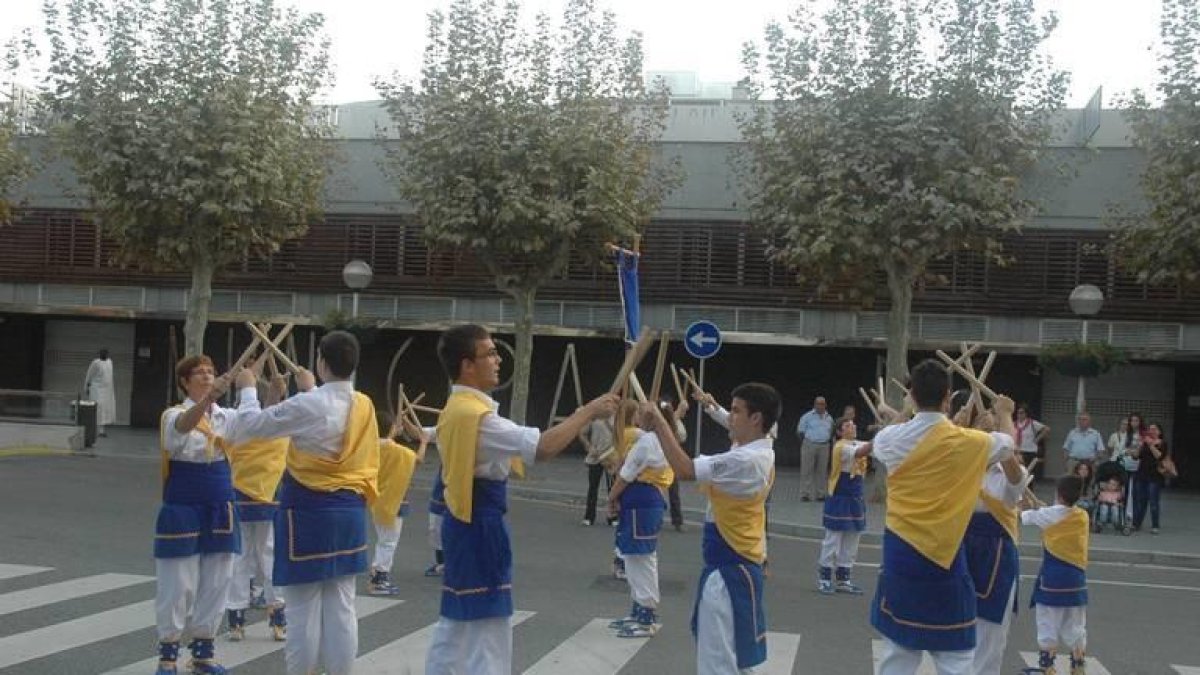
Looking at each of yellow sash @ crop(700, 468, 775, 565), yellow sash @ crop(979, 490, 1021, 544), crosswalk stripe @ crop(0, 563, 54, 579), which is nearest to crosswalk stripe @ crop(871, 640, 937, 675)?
yellow sash @ crop(979, 490, 1021, 544)

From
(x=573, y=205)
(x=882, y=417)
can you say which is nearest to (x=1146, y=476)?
(x=573, y=205)

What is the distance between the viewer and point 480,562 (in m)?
6.22

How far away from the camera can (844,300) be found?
2500cm

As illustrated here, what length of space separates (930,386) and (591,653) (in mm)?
3538

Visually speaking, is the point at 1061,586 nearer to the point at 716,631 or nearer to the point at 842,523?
the point at 842,523

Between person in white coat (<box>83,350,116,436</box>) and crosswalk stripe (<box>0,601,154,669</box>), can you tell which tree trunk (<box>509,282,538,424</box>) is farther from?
crosswalk stripe (<box>0,601,154,669</box>)

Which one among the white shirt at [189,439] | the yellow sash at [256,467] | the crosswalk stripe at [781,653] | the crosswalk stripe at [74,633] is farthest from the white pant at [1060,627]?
the crosswalk stripe at [74,633]

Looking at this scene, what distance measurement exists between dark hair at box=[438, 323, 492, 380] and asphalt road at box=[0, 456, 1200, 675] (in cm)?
275

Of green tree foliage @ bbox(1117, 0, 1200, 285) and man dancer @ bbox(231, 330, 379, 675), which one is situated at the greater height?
green tree foliage @ bbox(1117, 0, 1200, 285)

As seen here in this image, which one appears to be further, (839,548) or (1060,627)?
(839,548)

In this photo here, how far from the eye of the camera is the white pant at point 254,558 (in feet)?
30.2

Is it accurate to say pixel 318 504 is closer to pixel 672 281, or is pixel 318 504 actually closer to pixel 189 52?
pixel 189 52

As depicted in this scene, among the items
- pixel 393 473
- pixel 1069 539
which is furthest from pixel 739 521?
pixel 393 473

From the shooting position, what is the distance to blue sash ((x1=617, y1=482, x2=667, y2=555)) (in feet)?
34.1
